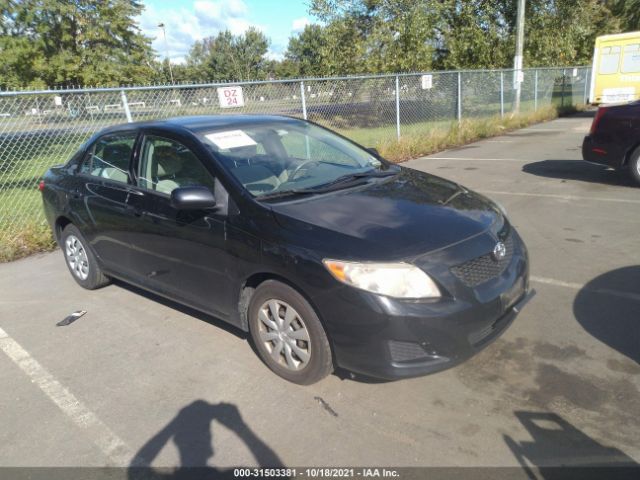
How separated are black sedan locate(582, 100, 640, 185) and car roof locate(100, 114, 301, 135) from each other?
18.8 ft

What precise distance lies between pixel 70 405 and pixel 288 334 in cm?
148

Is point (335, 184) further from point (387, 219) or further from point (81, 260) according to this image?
point (81, 260)

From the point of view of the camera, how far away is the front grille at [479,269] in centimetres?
274

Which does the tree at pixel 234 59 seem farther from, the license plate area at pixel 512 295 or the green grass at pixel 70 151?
the license plate area at pixel 512 295

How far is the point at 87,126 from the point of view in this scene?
8008mm

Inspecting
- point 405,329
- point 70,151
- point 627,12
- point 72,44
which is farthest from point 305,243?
point 627,12

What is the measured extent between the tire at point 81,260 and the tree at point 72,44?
22.4 m

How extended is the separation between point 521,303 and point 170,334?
2.64m

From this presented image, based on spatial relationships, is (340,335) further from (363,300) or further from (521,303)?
(521,303)

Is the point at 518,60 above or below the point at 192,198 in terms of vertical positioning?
above

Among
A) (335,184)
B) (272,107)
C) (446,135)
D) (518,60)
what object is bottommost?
(446,135)

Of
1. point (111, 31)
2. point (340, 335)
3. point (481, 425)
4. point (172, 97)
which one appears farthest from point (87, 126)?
point (111, 31)

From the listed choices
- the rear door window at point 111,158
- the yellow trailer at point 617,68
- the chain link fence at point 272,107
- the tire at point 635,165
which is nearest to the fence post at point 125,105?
the chain link fence at point 272,107

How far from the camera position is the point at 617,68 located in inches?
661
